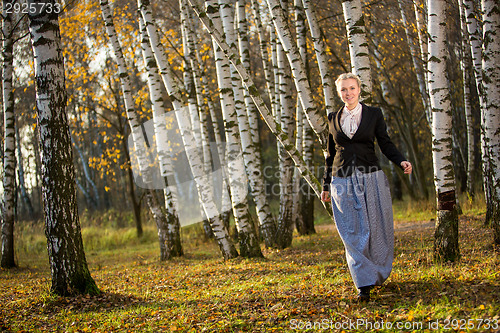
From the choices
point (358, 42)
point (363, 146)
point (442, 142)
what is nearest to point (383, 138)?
point (363, 146)

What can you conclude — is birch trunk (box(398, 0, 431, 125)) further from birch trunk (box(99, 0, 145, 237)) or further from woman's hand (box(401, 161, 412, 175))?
woman's hand (box(401, 161, 412, 175))

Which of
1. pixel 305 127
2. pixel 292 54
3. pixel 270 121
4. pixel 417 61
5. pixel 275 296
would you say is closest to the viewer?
pixel 275 296

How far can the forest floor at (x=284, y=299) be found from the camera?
11.7ft

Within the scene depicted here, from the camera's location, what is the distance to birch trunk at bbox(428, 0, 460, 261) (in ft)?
16.9

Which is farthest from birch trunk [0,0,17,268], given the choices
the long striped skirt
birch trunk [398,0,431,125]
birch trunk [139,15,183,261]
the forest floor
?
birch trunk [398,0,431,125]

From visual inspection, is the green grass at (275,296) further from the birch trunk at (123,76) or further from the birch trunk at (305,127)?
the birch trunk at (123,76)

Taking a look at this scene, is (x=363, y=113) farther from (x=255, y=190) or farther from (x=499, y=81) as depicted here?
(x=255, y=190)

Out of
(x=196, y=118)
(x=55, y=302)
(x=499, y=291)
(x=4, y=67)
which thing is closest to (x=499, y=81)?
(x=499, y=291)

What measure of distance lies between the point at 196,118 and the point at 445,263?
868 cm

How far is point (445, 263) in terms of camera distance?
512 cm

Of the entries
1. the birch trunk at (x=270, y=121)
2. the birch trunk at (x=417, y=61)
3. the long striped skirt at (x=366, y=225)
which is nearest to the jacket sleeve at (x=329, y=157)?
the long striped skirt at (x=366, y=225)

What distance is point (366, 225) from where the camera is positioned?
4.09m

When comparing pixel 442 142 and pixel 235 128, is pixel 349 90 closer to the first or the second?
pixel 442 142

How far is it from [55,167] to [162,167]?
4.38 meters
